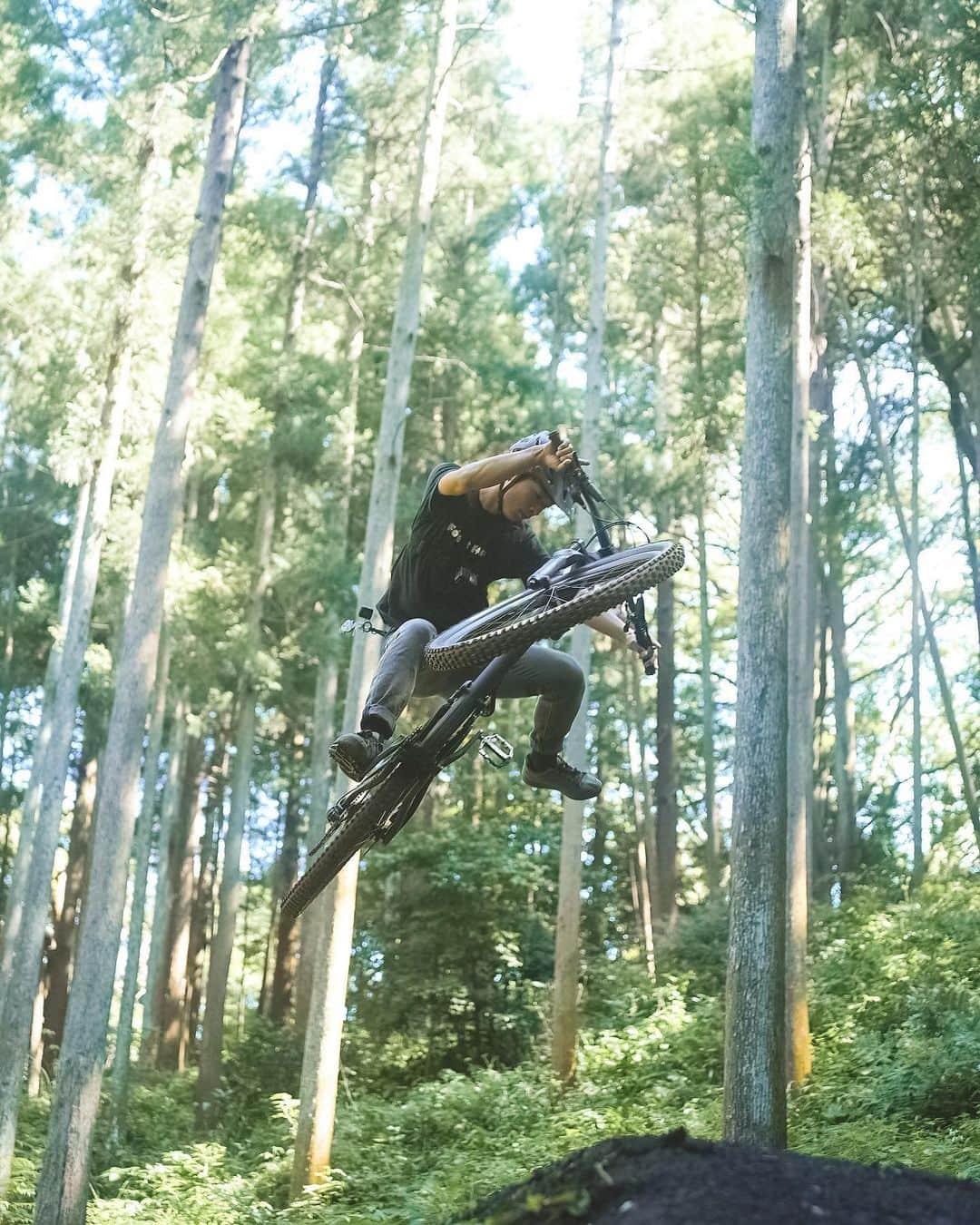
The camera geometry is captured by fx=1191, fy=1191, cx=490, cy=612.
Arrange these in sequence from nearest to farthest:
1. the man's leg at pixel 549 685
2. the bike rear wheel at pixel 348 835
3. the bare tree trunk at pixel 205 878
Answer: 1. the bike rear wheel at pixel 348 835
2. the man's leg at pixel 549 685
3. the bare tree trunk at pixel 205 878

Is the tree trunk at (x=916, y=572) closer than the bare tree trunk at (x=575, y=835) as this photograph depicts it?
No

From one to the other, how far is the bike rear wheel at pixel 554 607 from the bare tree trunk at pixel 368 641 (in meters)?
5.62

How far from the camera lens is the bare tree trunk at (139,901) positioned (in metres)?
17.6

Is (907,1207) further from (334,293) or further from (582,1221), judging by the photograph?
(334,293)

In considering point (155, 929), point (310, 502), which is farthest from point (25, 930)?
point (310, 502)

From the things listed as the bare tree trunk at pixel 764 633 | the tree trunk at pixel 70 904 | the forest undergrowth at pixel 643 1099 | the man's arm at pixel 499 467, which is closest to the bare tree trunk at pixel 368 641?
the forest undergrowth at pixel 643 1099

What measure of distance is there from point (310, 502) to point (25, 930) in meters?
8.66

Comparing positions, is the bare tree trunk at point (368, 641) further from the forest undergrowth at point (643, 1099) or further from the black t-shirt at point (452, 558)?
the black t-shirt at point (452, 558)

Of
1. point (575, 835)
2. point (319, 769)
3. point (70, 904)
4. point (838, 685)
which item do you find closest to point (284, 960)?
point (70, 904)

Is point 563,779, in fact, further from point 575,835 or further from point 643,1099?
point 575,835

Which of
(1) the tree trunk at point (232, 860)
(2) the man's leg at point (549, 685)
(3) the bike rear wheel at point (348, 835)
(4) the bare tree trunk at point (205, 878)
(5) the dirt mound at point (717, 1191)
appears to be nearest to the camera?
(5) the dirt mound at point (717, 1191)

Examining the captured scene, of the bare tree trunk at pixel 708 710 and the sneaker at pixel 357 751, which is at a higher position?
the bare tree trunk at pixel 708 710

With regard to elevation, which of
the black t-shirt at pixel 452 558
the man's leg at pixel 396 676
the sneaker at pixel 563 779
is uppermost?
the black t-shirt at pixel 452 558

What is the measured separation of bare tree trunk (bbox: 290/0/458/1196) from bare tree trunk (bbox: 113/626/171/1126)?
5.96m
